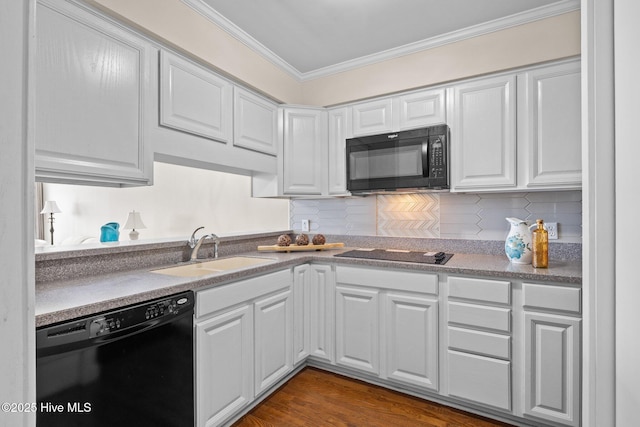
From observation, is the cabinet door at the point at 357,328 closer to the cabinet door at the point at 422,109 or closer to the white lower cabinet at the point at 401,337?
the white lower cabinet at the point at 401,337

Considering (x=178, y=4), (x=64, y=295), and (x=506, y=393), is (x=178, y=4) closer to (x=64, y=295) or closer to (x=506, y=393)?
(x=64, y=295)

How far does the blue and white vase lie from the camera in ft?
6.30

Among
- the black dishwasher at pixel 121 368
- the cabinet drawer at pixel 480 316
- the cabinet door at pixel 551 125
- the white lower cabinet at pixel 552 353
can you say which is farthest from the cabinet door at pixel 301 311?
the cabinet door at pixel 551 125

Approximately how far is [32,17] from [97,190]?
481cm

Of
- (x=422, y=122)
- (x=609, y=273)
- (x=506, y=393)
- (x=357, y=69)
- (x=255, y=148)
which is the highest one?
(x=357, y=69)

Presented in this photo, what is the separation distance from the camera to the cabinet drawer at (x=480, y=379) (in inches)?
69.2

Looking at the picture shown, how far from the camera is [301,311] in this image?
7.50 feet

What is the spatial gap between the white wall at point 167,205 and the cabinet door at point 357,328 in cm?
194

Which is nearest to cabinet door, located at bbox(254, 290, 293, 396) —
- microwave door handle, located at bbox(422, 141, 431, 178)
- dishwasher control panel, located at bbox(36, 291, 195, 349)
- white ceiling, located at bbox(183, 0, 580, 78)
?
dishwasher control panel, located at bbox(36, 291, 195, 349)

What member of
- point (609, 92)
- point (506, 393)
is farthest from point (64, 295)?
point (506, 393)

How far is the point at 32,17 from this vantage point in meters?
0.40

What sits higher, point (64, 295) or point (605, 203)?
point (605, 203)

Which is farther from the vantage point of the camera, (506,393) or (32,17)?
(506,393)

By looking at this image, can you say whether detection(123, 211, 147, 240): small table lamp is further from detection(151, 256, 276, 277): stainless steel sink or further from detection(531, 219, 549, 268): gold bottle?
detection(531, 219, 549, 268): gold bottle
